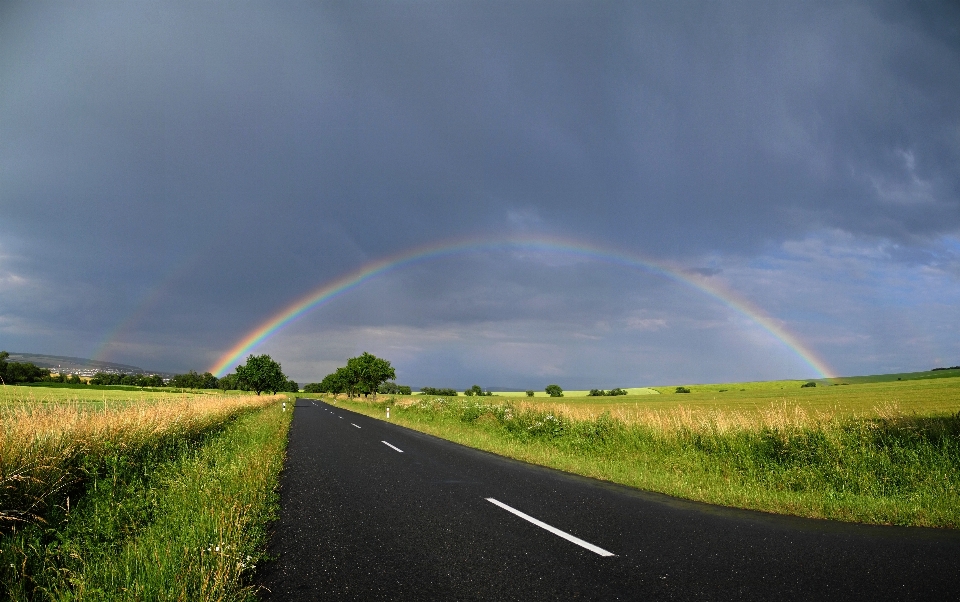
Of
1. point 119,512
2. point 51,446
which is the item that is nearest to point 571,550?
point 119,512

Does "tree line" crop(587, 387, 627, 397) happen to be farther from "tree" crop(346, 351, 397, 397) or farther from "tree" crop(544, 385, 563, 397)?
"tree" crop(346, 351, 397, 397)

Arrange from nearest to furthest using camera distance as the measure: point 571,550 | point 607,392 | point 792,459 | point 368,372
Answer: point 571,550 < point 792,459 < point 368,372 < point 607,392

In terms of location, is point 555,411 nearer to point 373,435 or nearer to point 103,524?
point 373,435

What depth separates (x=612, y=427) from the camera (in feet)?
52.1

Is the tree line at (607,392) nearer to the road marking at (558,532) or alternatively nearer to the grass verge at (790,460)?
the grass verge at (790,460)

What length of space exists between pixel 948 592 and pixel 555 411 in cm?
1614

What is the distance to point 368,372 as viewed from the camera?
87.9 metres

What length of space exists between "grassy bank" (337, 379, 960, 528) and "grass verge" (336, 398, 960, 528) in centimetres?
2

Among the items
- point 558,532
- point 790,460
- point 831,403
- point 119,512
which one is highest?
point 831,403

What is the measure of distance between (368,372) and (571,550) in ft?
281

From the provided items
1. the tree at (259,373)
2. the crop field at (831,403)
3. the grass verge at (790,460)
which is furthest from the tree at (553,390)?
the grass verge at (790,460)

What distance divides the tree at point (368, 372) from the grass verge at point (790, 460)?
7479cm

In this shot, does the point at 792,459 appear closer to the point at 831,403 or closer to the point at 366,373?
the point at 831,403

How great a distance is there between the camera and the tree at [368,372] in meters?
88.1
